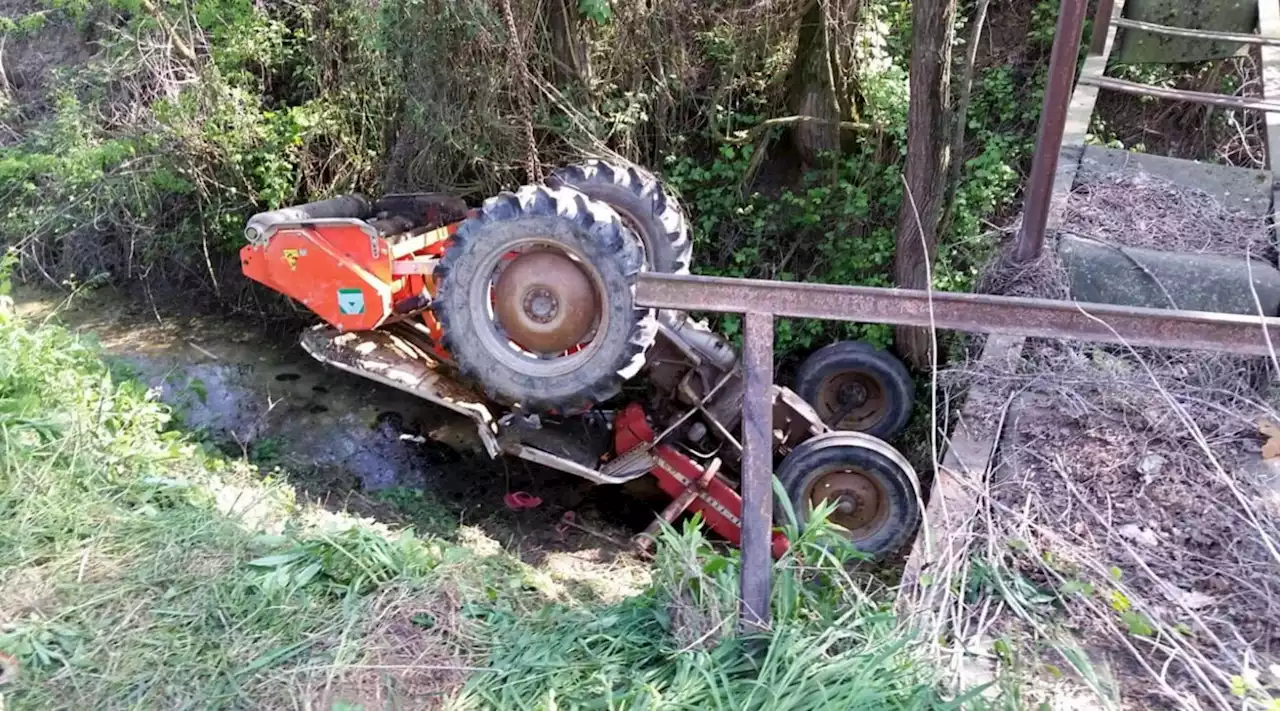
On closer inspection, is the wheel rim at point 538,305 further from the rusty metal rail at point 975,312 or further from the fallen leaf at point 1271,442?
the fallen leaf at point 1271,442

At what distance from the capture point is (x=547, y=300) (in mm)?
4520

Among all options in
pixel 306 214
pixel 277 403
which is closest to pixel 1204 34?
pixel 306 214

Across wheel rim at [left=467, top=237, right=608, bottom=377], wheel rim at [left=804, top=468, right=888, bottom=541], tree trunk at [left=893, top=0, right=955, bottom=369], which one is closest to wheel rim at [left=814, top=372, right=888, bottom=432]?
tree trunk at [left=893, top=0, right=955, bottom=369]

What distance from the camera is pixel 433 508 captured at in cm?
520

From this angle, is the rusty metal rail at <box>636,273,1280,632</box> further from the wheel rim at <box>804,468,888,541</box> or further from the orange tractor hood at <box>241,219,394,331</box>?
the orange tractor hood at <box>241,219,394,331</box>

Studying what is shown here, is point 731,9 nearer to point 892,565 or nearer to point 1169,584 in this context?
point 892,565

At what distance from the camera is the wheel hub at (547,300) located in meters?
4.49

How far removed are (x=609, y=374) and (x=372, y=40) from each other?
3.68 metres

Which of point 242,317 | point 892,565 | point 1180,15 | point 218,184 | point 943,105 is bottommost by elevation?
point 892,565

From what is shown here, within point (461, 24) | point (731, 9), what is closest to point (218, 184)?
point (461, 24)

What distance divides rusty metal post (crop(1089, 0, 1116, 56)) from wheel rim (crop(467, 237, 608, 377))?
401 cm

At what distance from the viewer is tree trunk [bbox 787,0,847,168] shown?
6.32 metres

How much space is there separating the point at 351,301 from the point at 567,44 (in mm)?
2722

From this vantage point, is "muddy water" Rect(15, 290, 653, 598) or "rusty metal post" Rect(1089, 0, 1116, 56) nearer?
"muddy water" Rect(15, 290, 653, 598)
